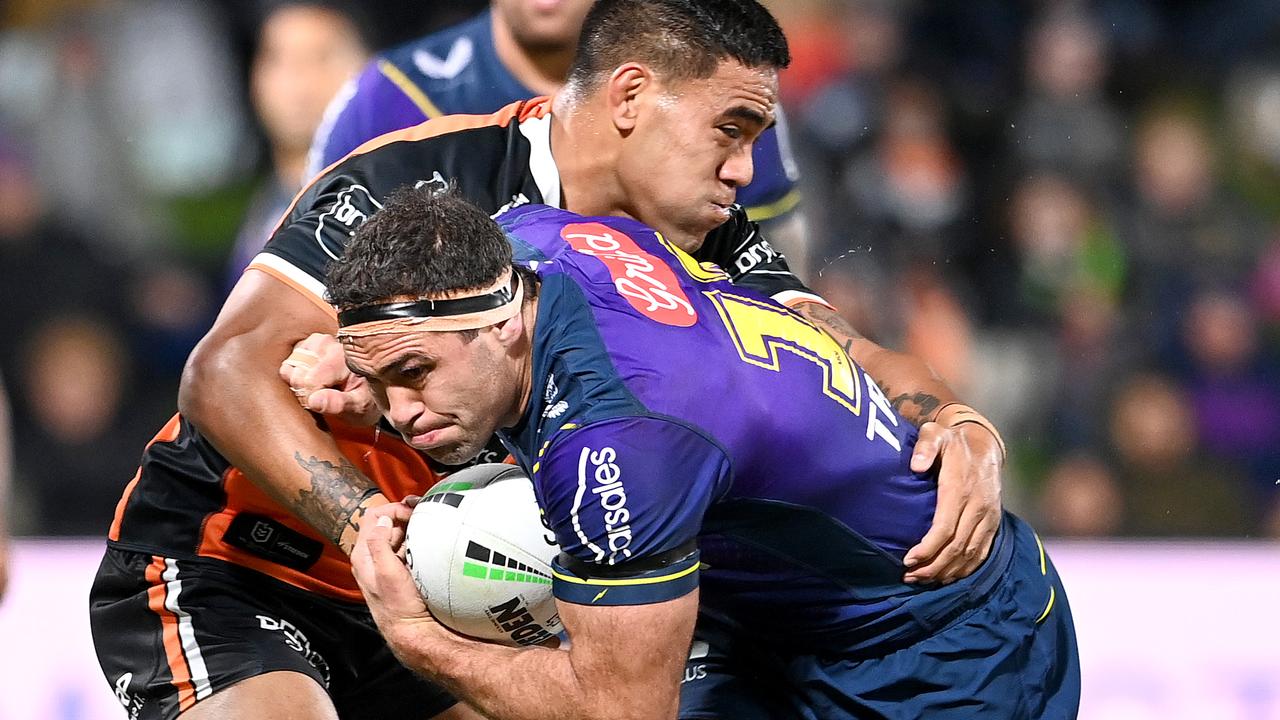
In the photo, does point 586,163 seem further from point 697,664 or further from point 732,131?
point 697,664

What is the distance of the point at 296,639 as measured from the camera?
350 centimetres

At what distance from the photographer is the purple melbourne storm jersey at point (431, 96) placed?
4.80 m

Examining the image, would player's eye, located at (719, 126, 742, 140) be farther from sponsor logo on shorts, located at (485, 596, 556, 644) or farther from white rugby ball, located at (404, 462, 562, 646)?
sponsor logo on shorts, located at (485, 596, 556, 644)

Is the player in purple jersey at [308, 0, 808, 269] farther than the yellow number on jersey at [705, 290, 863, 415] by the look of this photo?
Yes

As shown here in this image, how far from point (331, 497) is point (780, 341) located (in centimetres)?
96

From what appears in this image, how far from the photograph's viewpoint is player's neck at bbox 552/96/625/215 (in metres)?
3.34

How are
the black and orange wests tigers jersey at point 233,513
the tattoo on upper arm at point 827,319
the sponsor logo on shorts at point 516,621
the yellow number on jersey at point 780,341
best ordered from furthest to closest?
1. the tattoo on upper arm at point 827,319
2. the black and orange wests tigers jersey at point 233,513
3. the sponsor logo on shorts at point 516,621
4. the yellow number on jersey at point 780,341

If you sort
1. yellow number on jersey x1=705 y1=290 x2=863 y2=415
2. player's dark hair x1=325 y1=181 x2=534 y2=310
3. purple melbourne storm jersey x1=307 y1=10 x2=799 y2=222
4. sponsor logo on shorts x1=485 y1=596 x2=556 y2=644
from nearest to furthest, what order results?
player's dark hair x1=325 y1=181 x2=534 y2=310 → yellow number on jersey x1=705 y1=290 x2=863 y2=415 → sponsor logo on shorts x1=485 y1=596 x2=556 y2=644 → purple melbourne storm jersey x1=307 y1=10 x2=799 y2=222

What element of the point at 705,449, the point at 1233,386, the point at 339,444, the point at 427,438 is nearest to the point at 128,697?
the point at 339,444

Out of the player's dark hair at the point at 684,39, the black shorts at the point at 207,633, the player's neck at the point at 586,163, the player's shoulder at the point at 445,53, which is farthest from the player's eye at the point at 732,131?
the player's shoulder at the point at 445,53

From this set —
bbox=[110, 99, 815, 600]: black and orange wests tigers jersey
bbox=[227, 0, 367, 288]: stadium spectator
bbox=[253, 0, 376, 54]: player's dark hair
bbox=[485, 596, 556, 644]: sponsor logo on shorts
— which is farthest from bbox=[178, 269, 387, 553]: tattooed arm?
bbox=[253, 0, 376, 54]: player's dark hair

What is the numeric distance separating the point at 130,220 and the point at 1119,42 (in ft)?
15.7

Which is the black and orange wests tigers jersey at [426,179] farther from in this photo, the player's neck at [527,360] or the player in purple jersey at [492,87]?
the player in purple jersey at [492,87]

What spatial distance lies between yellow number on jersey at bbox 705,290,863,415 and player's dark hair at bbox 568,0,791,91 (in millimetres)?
556
